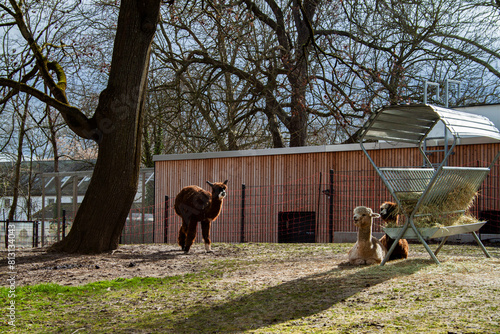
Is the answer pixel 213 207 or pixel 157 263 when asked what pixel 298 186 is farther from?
pixel 157 263

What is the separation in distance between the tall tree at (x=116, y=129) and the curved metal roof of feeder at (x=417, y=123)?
4.30m

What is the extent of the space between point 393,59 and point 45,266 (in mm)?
11564

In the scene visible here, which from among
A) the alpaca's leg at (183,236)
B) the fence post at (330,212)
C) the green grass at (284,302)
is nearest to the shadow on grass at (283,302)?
the green grass at (284,302)

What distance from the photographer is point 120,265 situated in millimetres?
7262

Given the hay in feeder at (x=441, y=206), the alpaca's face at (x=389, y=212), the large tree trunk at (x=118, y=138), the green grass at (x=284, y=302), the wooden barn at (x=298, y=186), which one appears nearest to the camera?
the green grass at (x=284, y=302)

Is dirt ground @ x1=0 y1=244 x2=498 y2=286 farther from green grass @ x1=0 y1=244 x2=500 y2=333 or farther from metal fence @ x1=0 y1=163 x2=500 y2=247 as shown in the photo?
metal fence @ x1=0 y1=163 x2=500 y2=247

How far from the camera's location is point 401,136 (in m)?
7.29

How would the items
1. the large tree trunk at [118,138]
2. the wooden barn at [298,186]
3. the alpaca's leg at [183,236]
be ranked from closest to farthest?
the large tree trunk at [118,138]
the alpaca's leg at [183,236]
the wooden barn at [298,186]

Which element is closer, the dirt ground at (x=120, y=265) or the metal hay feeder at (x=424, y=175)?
the metal hay feeder at (x=424, y=175)

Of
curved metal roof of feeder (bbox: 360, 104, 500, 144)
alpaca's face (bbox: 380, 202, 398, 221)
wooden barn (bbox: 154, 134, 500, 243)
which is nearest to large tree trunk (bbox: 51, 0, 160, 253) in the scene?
curved metal roof of feeder (bbox: 360, 104, 500, 144)

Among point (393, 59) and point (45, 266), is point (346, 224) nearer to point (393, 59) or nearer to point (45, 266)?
point (393, 59)

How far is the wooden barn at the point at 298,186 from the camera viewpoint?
11500 mm

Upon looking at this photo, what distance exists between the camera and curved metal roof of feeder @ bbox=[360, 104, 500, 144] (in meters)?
5.62

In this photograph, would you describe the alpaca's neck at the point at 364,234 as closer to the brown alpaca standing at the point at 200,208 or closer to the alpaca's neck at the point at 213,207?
the brown alpaca standing at the point at 200,208
